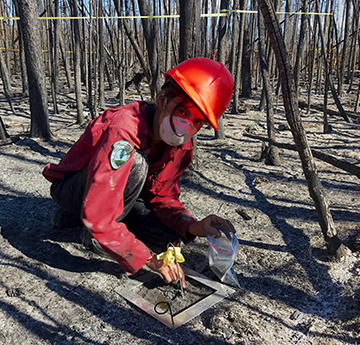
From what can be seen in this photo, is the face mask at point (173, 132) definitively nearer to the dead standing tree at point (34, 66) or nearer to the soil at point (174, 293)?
the soil at point (174, 293)

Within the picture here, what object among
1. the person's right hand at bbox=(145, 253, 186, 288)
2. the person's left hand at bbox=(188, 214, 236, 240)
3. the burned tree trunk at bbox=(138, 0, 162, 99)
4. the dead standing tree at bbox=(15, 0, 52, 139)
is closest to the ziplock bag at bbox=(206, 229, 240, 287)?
the person's left hand at bbox=(188, 214, 236, 240)

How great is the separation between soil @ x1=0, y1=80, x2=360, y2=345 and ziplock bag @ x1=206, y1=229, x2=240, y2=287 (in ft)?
0.25

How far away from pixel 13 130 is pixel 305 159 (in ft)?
12.2

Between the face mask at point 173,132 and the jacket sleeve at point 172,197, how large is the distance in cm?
28

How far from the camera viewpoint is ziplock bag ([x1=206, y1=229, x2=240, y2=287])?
5.51 feet

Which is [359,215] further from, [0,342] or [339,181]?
[0,342]

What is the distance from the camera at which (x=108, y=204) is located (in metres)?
1.46

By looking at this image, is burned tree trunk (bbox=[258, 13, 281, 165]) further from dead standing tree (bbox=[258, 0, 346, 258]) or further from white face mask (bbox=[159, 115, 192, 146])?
white face mask (bbox=[159, 115, 192, 146])

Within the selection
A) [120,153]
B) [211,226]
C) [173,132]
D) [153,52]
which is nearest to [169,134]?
[173,132]

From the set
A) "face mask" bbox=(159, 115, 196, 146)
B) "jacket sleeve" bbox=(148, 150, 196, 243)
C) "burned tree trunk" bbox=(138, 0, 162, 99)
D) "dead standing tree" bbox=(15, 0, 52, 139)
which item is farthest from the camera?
"dead standing tree" bbox=(15, 0, 52, 139)

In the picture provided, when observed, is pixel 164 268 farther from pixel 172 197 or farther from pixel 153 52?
pixel 153 52

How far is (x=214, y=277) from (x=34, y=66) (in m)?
3.05

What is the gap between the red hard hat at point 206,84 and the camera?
4.90 feet

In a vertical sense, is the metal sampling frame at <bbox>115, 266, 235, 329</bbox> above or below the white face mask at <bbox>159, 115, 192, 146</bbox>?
below
